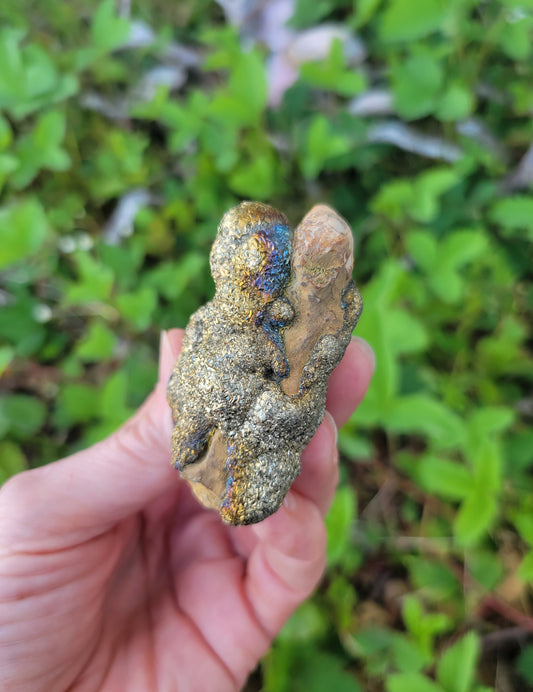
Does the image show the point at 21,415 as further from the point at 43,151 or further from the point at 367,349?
the point at 367,349

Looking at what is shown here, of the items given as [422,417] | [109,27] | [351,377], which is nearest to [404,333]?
[422,417]

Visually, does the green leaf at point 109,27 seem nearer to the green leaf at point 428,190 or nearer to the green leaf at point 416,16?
the green leaf at point 416,16

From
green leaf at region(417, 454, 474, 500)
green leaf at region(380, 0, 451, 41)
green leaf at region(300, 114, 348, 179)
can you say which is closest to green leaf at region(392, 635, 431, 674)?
green leaf at region(417, 454, 474, 500)

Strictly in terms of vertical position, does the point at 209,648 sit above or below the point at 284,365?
below

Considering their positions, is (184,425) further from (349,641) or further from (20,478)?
(349,641)

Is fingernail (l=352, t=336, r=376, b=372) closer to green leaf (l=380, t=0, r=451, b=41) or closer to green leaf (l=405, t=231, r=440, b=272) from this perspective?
green leaf (l=405, t=231, r=440, b=272)

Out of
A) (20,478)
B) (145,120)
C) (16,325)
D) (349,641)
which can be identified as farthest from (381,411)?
(145,120)

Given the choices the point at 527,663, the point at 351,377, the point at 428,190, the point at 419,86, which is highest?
the point at 419,86
